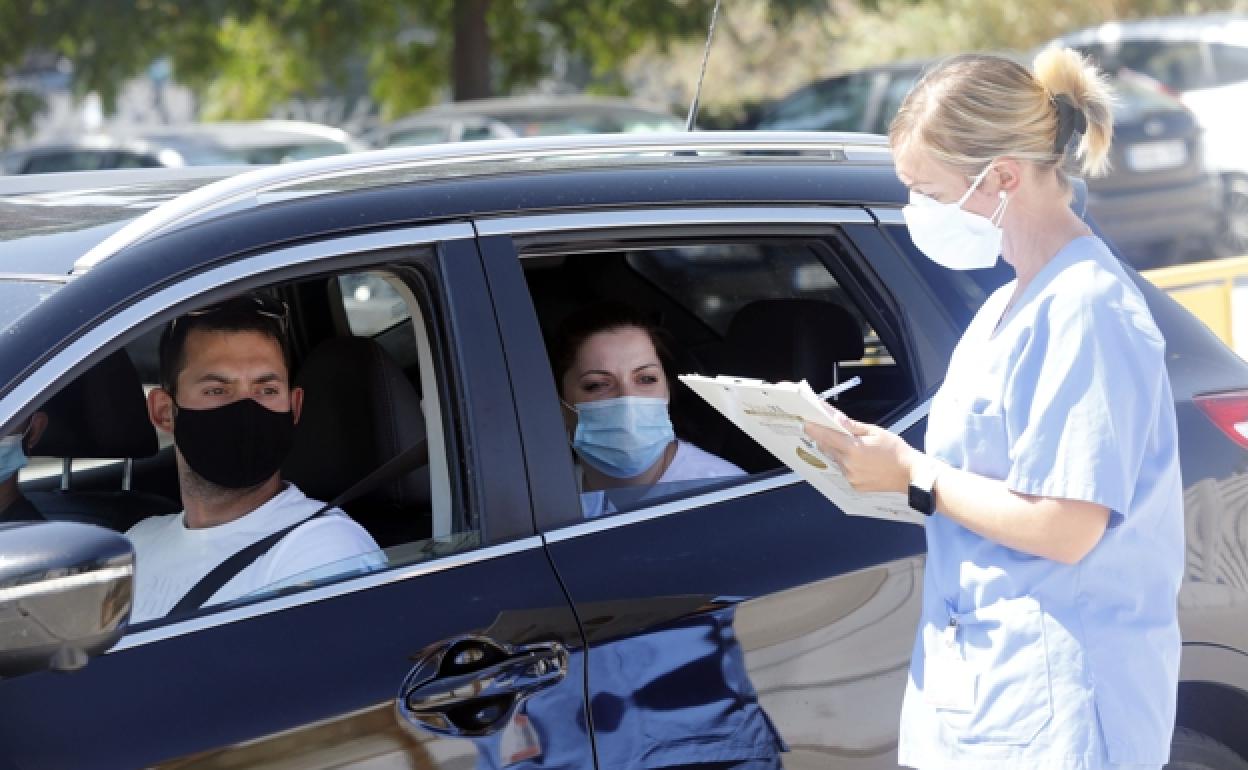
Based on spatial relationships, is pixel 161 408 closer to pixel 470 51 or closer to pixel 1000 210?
pixel 1000 210

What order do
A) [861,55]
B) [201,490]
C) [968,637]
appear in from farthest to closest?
[861,55]
[201,490]
[968,637]

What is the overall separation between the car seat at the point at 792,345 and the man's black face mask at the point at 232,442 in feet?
3.01

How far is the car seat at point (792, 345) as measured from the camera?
3488mm

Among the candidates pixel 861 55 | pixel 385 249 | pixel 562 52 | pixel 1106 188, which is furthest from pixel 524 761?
pixel 861 55

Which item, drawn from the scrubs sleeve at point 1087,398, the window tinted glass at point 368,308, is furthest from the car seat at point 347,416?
the scrubs sleeve at point 1087,398

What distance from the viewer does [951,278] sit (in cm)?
308

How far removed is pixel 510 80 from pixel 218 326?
1478 centimetres

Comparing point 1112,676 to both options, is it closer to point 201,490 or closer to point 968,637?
point 968,637

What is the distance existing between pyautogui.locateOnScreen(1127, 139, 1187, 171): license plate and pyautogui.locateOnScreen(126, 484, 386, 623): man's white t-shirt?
11.0 metres

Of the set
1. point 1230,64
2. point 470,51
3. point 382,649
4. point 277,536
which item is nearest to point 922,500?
point 382,649

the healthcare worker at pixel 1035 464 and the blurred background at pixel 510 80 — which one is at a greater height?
the blurred background at pixel 510 80

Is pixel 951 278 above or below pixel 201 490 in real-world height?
above

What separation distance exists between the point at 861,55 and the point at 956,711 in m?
29.9

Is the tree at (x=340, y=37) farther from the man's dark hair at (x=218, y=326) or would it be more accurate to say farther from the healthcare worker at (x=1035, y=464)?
the healthcare worker at (x=1035, y=464)
